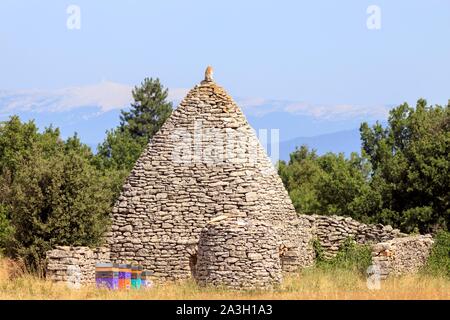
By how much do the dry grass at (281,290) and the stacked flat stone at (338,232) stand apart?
3.42 m

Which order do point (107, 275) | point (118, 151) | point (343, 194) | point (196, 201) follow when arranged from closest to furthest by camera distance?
1. point (107, 275)
2. point (196, 201)
3. point (343, 194)
4. point (118, 151)

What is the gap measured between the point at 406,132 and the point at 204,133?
23.6 meters

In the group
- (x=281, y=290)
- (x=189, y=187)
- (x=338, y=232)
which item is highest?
(x=189, y=187)

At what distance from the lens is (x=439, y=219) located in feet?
106

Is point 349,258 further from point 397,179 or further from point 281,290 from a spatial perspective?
point 397,179

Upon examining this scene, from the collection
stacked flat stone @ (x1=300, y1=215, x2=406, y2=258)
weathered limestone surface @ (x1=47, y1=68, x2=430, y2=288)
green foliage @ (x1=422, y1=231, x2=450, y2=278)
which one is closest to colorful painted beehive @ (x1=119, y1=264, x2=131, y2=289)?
weathered limestone surface @ (x1=47, y1=68, x2=430, y2=288)

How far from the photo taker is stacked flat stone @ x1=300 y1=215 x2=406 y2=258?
27594 mm

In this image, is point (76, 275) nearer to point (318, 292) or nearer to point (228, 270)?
point (228, 270)

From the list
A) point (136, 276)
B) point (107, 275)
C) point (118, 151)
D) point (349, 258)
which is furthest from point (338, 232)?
point (118, 151)

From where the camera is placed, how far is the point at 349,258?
2630 centimetres

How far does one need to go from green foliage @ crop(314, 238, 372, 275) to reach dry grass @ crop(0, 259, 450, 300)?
3.58 ft

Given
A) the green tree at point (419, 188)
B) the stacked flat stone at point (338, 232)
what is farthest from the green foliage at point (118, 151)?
the stacked flat stone at point (338, 232)

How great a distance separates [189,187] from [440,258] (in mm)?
7551
